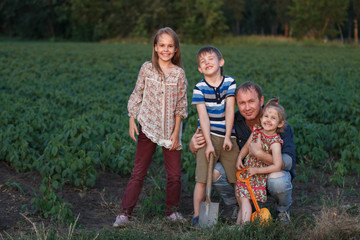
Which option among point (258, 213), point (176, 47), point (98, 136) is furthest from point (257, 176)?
point (98, 136)

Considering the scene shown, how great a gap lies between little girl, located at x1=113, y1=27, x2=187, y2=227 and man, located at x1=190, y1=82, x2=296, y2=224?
29 centimetres

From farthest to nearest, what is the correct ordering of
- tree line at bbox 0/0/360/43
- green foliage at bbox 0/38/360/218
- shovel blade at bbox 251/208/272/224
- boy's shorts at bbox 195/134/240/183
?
tree line at bbox 0/0/360/43
green foliage at bbox 0/38/360/218
boy's shorts at bbox 195/134/240/183
shovel blade at bbox 251/208/272/224

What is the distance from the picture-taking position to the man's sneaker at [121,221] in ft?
12.5

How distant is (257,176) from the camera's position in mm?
3695

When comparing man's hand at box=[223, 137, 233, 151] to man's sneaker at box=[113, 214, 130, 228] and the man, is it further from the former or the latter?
man's sneaker at box=[113, 214, 130, 228]

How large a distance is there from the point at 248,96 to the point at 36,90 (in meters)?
7.65

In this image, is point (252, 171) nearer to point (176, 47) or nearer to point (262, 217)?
point (262, 217)

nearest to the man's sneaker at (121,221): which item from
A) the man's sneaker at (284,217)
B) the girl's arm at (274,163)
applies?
the girl's arm at (274,163)

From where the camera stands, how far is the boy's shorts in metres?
3.82

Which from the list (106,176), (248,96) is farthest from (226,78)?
(106,176)

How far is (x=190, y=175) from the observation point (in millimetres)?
5035

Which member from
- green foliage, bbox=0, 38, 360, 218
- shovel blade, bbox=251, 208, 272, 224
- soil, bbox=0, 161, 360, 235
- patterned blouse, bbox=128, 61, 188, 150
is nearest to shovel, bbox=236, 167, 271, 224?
shovel blade, bbox=251, 208, 272, 224

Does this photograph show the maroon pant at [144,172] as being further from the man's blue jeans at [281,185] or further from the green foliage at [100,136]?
the man's blue jeans at [281,185]

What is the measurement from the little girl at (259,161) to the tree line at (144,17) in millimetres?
52636
